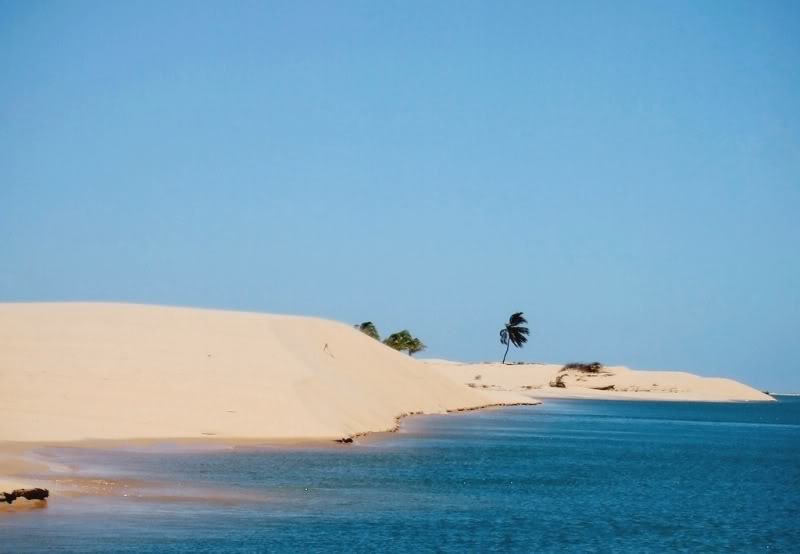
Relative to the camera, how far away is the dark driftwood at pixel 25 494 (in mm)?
25156

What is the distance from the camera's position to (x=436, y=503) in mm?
31922

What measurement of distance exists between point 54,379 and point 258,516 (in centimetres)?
2618

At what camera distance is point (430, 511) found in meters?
30.2

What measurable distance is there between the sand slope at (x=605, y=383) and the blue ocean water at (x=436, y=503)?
298 feet

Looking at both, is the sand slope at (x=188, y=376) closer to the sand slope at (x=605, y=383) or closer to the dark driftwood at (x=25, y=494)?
the dark driftwood at (x=25, y=494)

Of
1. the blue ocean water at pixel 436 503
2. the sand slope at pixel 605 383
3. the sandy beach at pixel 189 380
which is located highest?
the sand slope at pixel 605 383

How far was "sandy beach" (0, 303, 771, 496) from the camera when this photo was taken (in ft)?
150

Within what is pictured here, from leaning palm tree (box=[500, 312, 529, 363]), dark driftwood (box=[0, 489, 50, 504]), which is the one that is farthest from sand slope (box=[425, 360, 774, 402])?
dark driftwood (box=[0, 489, 50, 504])

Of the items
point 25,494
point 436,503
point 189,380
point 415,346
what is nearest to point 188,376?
point 189,380

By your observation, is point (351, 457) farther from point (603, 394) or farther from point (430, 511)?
point (603, 394)

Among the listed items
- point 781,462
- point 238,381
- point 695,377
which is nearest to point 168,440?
point 238,381

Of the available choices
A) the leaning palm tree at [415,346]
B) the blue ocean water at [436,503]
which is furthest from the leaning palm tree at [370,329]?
the blue ocean water at [436,503]

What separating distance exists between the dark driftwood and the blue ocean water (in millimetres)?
380

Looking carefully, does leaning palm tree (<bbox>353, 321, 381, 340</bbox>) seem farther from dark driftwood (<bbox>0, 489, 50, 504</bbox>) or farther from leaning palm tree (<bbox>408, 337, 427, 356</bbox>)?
dark driftwood (<bbox>0, 489, 50, 504</bbox>)
